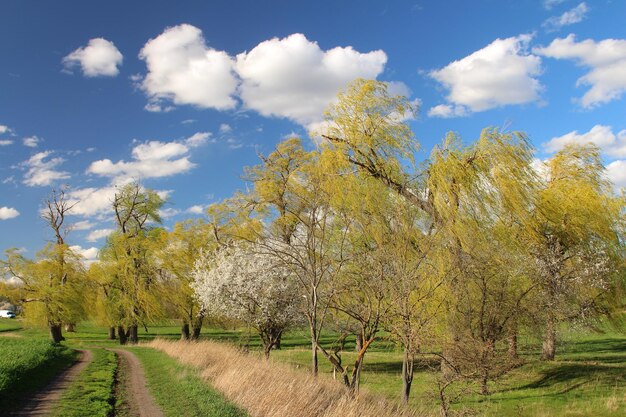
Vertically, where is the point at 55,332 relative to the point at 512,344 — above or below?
below

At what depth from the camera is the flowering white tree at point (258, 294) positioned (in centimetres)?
2423

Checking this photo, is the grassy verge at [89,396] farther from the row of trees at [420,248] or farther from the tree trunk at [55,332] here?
the tree trunk at [55,332]

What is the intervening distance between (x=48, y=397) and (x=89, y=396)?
3.39ft

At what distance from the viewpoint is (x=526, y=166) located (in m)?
18.9

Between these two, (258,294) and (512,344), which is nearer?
(512,344)

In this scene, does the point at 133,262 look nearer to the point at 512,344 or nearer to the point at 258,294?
the point at 258,294

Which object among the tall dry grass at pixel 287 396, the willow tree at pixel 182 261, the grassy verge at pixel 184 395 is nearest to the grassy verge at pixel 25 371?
the grassy verge at pixel 184 395

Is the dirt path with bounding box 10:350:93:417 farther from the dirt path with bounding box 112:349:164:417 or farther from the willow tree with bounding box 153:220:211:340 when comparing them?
the willow tree with bounding box 153:220:211:340

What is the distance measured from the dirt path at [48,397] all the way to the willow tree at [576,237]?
1570cm

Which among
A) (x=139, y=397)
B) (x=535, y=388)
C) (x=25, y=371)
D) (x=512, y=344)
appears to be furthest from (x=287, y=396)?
(x=535, y=388)

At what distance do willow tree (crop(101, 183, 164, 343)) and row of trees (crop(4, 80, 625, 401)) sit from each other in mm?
9215

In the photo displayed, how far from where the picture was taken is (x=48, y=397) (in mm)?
12023

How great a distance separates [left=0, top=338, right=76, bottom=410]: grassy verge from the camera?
1177 cm

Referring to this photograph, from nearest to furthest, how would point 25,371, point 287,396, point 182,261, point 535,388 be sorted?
point 287,396 → point 25,371 → point 535,388 → point 182,261
